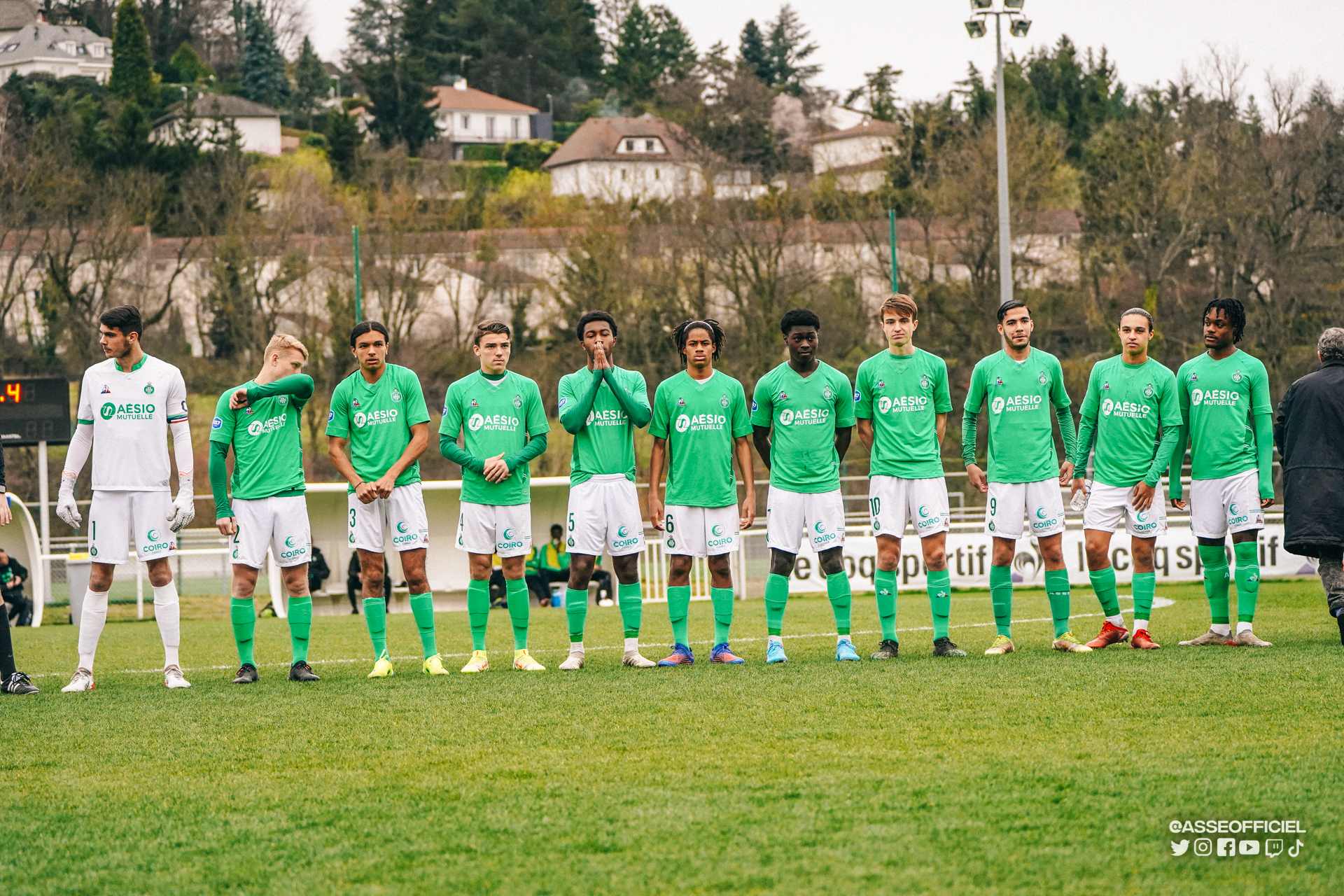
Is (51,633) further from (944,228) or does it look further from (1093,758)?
(944,228)

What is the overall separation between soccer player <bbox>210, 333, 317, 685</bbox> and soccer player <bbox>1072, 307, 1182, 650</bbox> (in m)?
5.38

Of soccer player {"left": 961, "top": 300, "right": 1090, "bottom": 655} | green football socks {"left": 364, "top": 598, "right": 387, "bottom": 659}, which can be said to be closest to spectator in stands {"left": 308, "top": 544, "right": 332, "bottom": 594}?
green football socks {"left": 364, "top": 598, "right": 387, "bottom": 659}

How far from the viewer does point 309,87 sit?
110 metres

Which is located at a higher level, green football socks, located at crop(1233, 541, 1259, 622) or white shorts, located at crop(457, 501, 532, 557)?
white shorts, located at crop(457, 501, 532, 557)

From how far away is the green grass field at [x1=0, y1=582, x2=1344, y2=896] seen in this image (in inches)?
165

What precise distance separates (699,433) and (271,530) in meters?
2.94

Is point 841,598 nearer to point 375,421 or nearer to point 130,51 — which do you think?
point 375,421

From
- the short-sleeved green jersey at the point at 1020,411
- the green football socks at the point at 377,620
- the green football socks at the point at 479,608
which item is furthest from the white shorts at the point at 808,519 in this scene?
the green football socks at the point at 377,620

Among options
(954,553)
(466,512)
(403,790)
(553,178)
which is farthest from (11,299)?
(553,178)

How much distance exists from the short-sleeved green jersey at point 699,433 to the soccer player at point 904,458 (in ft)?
3.02

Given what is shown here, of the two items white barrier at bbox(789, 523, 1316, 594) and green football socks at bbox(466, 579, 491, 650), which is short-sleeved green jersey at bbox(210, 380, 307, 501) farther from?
white barrier at bbox(789, 523, 1316, 594)

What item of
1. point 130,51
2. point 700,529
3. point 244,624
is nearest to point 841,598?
point 700,529

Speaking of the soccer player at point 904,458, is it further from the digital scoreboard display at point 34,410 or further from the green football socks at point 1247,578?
the digital scoreboard display at point 34,410

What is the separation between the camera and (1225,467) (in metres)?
9.24
